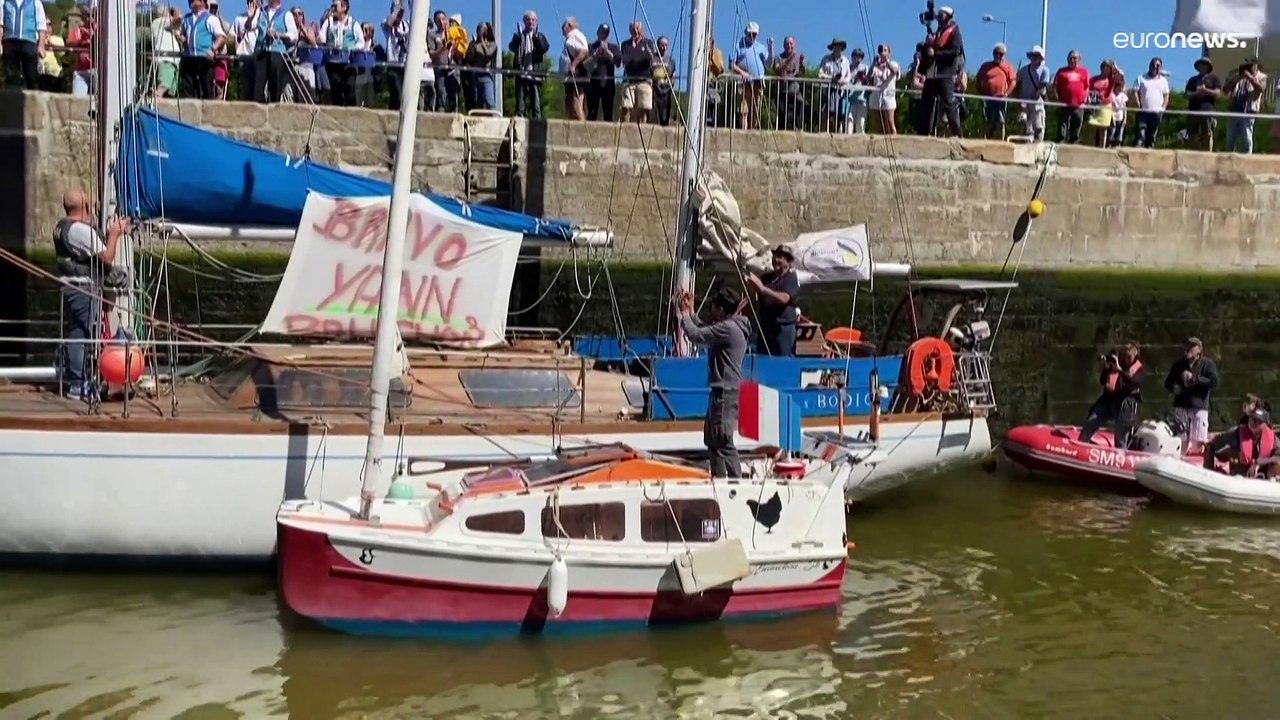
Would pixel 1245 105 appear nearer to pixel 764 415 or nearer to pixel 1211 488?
pixel 1211 488

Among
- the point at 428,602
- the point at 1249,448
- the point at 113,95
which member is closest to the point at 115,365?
the point at 113,95

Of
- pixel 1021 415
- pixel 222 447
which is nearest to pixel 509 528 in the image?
pixel 222 447

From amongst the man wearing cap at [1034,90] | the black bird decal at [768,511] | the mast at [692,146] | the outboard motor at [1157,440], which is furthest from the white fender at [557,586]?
the man wearing cap at [1034,90]

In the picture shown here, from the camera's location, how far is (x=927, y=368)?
14328mm

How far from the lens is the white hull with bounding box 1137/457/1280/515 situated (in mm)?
14773

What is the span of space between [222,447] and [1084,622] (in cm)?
726

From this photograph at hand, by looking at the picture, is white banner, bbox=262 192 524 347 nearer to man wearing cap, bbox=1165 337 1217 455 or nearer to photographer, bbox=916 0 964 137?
man wearing cap, bbox=1165 337 1217 455

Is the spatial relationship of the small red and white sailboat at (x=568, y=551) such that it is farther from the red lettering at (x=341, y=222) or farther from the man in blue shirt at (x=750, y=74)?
the man in blue shirt at (x=750, y=74)

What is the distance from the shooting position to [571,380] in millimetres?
12852

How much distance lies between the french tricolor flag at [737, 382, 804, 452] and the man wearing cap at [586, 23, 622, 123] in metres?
10.9

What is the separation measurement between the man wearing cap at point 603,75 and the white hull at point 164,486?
11578 millimetres

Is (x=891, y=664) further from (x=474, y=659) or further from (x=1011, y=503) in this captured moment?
(x=1011, y=503)

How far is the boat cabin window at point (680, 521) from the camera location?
10.3 meters

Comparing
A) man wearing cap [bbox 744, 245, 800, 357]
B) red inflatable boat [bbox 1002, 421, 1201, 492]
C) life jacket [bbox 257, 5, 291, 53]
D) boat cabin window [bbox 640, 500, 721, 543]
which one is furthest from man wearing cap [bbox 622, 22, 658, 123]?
boat cabin window [bbox 640, 500, 721, 543]
